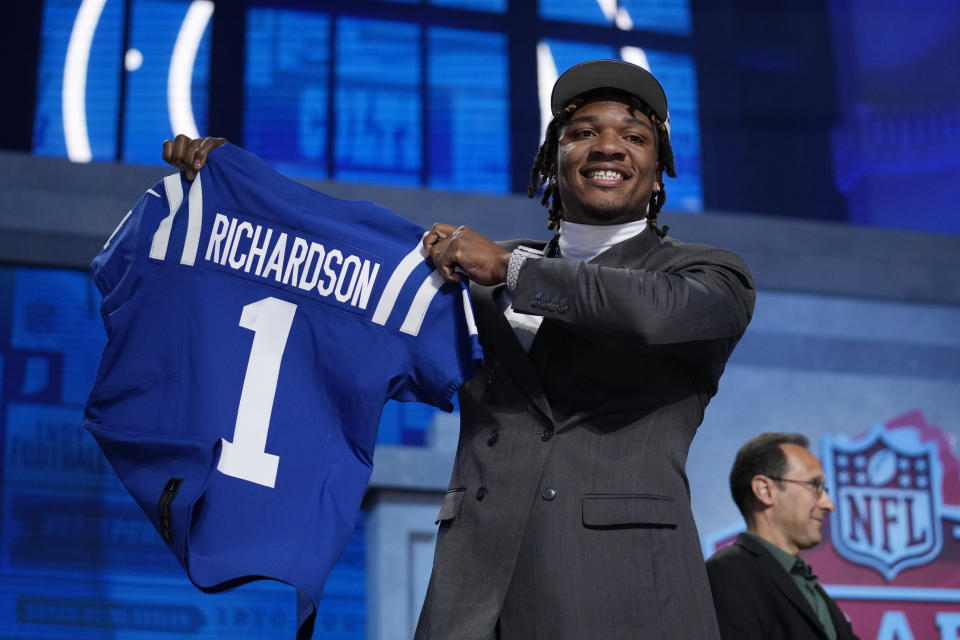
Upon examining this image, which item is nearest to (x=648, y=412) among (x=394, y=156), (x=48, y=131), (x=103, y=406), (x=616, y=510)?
(x=616, y=510)

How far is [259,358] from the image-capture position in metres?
2.01

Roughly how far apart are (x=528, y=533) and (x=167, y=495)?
61 cm

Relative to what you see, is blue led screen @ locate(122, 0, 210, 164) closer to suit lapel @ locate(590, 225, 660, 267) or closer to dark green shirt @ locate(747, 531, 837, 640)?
dark green shirt @ locate(747, 531, 837, 640)

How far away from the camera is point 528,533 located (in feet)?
5.37

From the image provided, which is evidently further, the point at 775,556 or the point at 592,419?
the point at 775,556

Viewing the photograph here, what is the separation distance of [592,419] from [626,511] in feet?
0.50

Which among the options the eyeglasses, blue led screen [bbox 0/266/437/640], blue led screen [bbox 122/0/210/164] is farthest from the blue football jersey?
blue led screen [bbox 122/0/210/164]

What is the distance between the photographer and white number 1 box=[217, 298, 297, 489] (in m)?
1.91

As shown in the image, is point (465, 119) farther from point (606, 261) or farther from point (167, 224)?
point (606, 261)

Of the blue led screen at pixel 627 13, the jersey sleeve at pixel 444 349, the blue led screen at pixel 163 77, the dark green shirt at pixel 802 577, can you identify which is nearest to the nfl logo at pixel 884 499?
the dark green shirt at pixel 802 577

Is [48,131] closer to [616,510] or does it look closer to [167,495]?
[167,495]

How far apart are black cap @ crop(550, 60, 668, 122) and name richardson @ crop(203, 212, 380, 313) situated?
0.47 metres

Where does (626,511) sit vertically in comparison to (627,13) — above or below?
below

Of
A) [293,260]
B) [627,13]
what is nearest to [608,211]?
[293,260]
